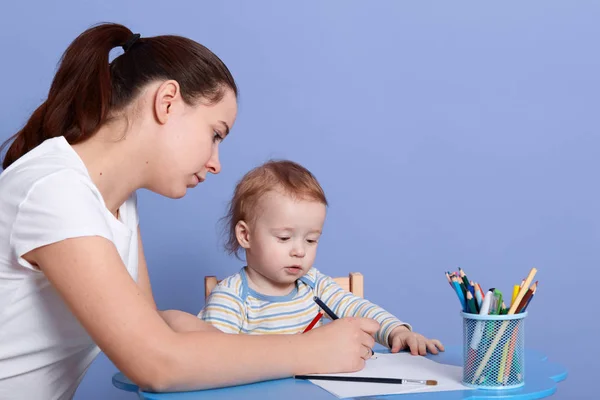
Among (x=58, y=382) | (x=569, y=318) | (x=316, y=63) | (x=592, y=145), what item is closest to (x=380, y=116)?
(x=316, y=63)

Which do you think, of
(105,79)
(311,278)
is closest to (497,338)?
(311,278)

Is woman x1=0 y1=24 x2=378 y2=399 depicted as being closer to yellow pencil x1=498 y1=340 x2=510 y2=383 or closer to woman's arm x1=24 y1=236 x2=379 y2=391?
woman's arm x1=24 y1=236 x2=379 y2=391

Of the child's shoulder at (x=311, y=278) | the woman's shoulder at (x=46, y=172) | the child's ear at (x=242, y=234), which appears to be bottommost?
the child's shoulder at (x=311, y=278)

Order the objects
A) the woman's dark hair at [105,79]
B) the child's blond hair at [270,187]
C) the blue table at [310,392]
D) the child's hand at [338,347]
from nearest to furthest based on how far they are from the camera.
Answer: the blue table at [310,392] < the child's hand at [338,347] < the woman's dark hair at [105,79] < the child's blond hair at [270,187]

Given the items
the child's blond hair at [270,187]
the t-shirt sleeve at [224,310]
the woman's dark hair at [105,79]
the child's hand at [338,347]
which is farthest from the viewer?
the child's blond hair at [270,187]

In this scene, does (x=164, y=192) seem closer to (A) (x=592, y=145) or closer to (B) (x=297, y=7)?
(B) (x=297, y=7)

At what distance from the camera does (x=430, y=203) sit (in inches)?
89.2

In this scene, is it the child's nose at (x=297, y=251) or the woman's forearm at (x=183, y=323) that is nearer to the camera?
the woman's forearm at (x=183, y=323)

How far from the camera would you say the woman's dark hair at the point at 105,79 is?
3.94ft

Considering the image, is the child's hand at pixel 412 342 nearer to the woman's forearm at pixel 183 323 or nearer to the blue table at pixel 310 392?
the blue table at pixel 310 392

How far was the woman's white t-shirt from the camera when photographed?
Answer: 3.32ft

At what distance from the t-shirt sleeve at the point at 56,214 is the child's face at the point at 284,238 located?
45 centimetres

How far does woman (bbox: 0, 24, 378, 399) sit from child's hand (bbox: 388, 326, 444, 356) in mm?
106

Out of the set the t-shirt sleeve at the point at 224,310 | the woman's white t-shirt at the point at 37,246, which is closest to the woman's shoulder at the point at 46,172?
the woman's white t-shirt at the point at 37,246
